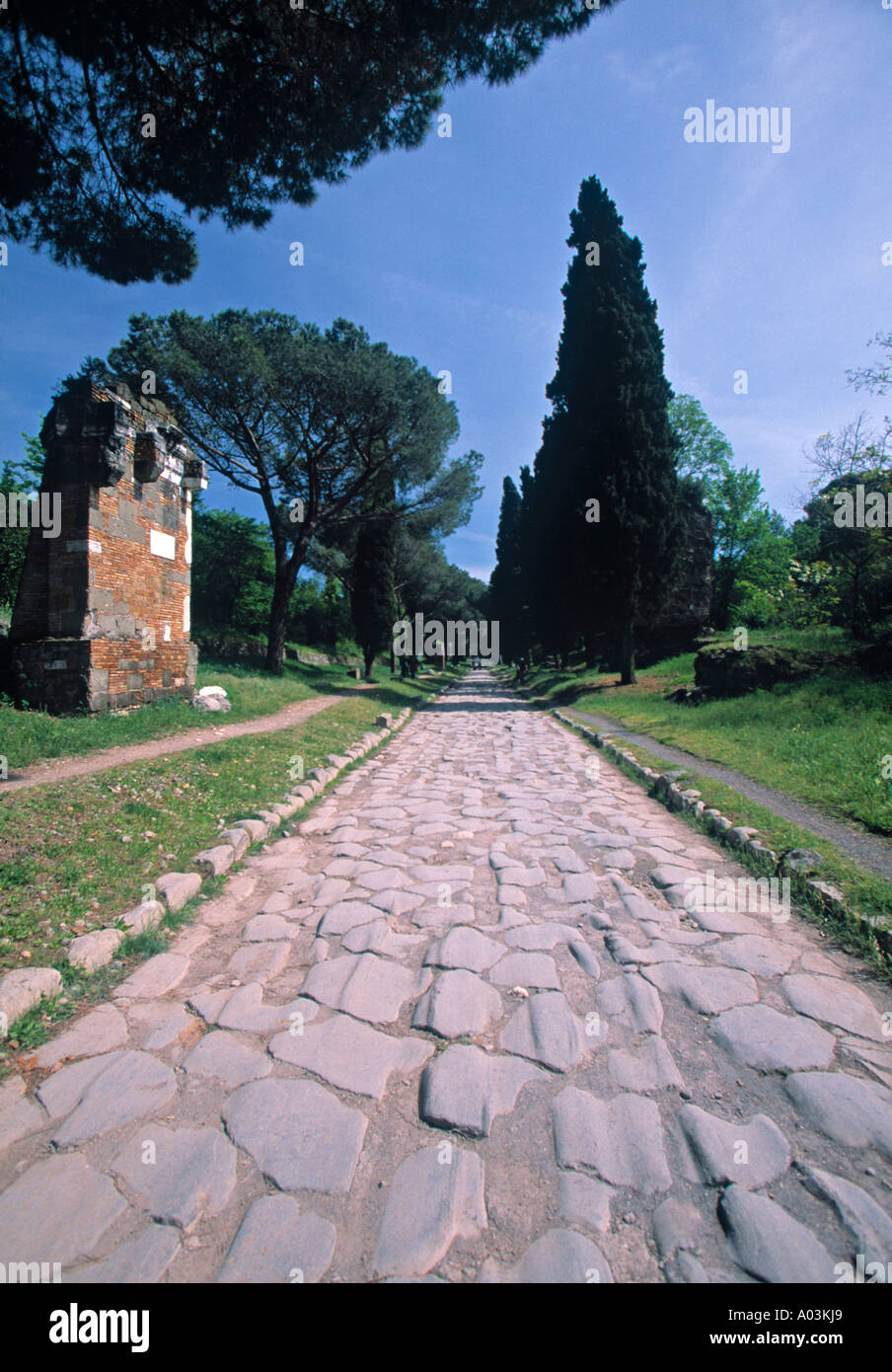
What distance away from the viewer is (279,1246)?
5.19 feet

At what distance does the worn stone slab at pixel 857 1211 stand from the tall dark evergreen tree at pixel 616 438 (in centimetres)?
1714

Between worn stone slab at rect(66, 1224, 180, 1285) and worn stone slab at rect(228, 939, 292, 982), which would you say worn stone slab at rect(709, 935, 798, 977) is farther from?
worn stone slab at rect(66, 1224, 180, 1285)

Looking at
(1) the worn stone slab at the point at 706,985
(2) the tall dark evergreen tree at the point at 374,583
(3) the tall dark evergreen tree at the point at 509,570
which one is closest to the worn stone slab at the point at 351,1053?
(1) the worn stone slab at the point at 706,985

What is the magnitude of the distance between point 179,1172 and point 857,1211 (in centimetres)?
210

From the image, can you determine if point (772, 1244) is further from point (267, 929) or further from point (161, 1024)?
point (267, 929)

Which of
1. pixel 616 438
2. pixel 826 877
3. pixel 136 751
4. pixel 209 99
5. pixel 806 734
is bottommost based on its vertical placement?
pixel 826 877

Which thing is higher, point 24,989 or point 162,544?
point 162,544

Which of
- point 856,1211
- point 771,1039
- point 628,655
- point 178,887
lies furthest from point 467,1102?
point 628,655

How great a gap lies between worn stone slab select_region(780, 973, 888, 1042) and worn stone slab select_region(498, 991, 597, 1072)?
1079mm

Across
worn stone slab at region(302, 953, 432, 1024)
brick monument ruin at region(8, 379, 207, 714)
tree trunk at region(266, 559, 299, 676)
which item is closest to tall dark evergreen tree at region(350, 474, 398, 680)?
tree trunk at region(266, 559, 299, 676)

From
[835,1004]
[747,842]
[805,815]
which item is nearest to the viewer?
[835,1004]

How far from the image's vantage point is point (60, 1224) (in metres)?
1.65

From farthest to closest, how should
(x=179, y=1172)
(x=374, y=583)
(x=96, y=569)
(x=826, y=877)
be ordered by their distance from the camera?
(x=374, y=583) → (x=96, y=569) → (x=826, y=877) → (x=179, y=1172)
